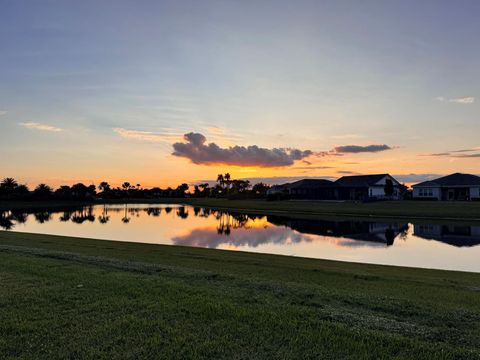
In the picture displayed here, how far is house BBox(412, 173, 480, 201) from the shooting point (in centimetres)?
6694

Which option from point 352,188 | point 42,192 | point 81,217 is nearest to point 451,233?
point 352,188

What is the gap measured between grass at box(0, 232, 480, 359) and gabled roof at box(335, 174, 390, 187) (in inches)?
2816

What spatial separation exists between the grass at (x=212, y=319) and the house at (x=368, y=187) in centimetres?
7115

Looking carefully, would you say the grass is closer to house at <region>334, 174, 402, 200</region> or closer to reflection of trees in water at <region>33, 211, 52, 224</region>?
reflection of trees in water at <region>33, 211, 52, 224</region>

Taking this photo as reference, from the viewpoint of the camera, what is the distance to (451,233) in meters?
32.8

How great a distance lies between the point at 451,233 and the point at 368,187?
1840 inches

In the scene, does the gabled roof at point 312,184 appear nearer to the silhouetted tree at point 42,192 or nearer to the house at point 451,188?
the house at point 451,188

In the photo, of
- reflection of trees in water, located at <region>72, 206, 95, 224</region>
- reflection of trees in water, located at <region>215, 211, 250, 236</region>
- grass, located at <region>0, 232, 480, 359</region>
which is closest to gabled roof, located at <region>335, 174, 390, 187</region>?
reflection of trees in water, located at <region>215, 211, 250, 236</region>

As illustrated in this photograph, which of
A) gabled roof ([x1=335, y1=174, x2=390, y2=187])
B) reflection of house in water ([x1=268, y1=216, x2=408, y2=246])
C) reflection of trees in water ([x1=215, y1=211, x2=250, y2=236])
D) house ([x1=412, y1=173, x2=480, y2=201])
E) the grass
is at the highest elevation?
gabled roof ([x1=335, y1=174, x2=390, y2=187])

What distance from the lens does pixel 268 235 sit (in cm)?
3431

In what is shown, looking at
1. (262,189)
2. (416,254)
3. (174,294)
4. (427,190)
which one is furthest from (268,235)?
(262,189)

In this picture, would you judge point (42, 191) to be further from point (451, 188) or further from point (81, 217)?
point (451, 188)

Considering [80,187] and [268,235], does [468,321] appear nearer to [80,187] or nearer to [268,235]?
[268,235]

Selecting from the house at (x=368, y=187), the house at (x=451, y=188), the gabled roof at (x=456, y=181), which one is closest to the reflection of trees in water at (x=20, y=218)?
the house at (x=368, y=187)
